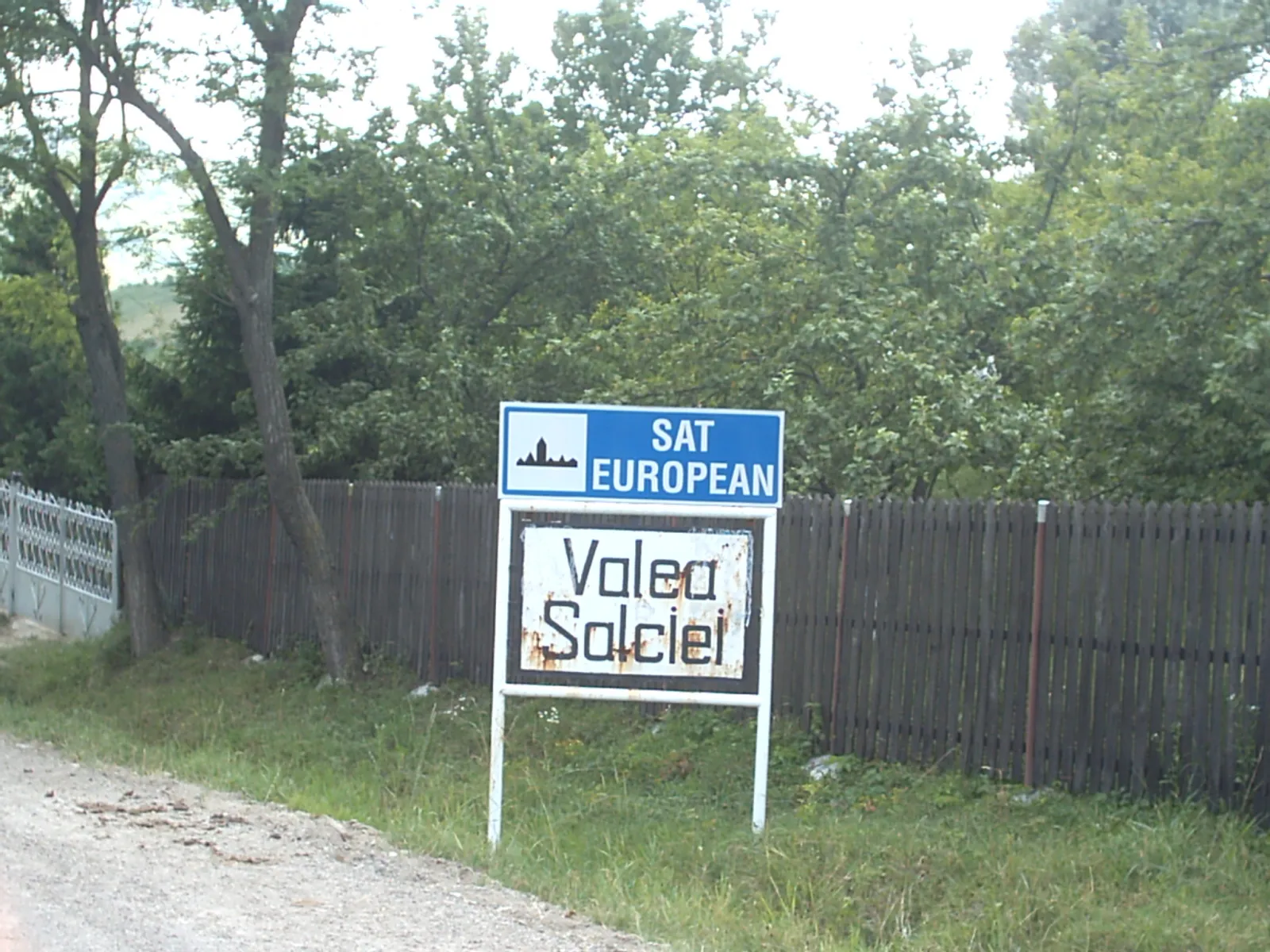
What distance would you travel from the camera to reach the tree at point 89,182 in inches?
590

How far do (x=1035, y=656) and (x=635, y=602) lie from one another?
2.85 meters

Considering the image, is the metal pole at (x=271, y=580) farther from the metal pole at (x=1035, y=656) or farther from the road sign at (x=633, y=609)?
the metal pole at (x=1035, y=656)

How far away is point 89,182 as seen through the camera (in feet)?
55.1

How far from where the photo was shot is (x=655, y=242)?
60.0ft

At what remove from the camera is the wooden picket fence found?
8.73 m

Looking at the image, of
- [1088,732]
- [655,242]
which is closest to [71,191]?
[655,242]

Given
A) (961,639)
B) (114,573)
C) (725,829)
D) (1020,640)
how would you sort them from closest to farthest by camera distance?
(725,829)
(1020,640)
(961,639)
(114,573)

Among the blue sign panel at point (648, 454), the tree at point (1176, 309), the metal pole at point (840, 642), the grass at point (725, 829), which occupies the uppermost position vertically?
the tree at point (1176, 309)

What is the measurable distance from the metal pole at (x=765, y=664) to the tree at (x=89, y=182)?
9.83 metres

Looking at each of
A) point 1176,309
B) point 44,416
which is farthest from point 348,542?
point 44,416

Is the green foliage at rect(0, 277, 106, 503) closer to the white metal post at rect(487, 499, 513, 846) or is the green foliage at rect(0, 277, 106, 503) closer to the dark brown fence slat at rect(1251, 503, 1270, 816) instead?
the white metal post at rect(487, 499, 513, 846)

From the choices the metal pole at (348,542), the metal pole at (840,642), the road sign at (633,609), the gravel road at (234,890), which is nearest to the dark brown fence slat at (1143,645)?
the metal pole at (840,642)

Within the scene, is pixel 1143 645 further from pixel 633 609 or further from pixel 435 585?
pixel 435 585

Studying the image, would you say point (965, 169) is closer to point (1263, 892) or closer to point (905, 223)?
point (905, 223)
